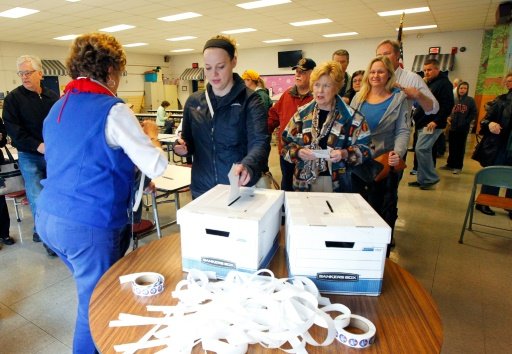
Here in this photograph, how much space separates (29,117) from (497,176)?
4.07 metres

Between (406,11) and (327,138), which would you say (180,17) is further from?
(327,138)

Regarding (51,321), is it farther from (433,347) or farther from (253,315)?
(433,347)

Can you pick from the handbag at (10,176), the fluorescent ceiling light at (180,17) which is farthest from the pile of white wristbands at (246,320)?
the fluorescent ceiling light at (180,17)

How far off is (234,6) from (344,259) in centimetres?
719

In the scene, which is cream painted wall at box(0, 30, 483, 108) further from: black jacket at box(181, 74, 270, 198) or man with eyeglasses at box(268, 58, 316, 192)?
black jacket at box(181, 74, 270, 198)

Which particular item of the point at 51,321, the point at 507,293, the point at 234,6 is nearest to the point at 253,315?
the point at 51,321

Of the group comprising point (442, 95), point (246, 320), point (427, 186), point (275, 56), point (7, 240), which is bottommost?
point (7, 240)

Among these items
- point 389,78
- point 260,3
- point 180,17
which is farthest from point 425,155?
point 180,17

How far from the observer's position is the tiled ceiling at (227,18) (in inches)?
267

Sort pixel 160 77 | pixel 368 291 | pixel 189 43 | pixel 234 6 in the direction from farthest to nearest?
1. pixel 160 77
2. pixel 189 43
3. pixel 234 6
4. pixel 368 291

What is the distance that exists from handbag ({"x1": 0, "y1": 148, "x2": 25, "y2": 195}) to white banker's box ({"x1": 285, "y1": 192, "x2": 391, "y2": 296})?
3.17 metres

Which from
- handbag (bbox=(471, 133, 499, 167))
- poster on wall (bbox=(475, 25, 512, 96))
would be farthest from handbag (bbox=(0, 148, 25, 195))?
poster on wall (bbox=(475, 25, 512, 96))

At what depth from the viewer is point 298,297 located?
0.85 m

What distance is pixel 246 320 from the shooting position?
2.53 feet
